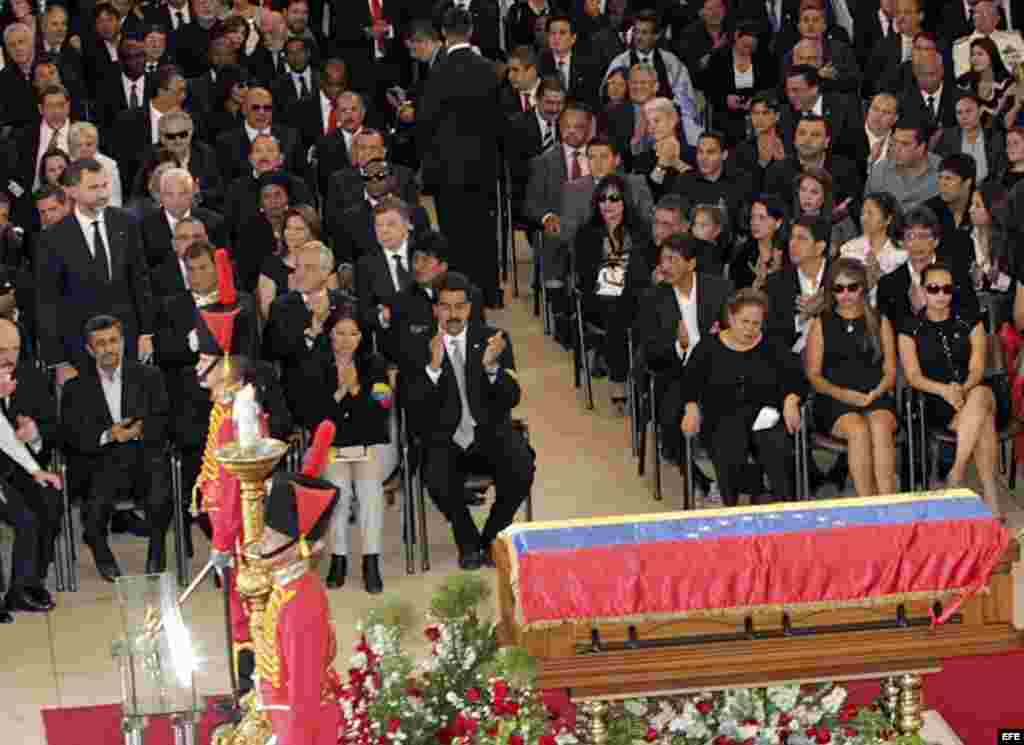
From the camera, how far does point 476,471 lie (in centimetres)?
1378

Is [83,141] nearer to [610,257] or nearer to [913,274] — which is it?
[610,257]

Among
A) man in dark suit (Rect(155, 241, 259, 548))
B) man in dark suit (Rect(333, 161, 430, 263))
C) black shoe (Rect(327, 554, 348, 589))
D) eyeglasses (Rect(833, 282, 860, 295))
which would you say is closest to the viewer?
black shoe (Rect(327, 554, 348, 589))

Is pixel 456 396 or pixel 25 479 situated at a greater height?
pixel 456 396

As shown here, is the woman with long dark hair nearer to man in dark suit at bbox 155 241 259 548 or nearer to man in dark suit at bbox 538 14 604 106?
man in dark suit at bbox 155 241 259 548

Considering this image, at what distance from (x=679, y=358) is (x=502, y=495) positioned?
1347 mm

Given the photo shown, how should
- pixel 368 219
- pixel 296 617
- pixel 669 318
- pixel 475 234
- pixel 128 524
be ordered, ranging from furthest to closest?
pixel 475 234, pixel 368 219, pixel 669 318, pixel 128 524, pixel 296 617

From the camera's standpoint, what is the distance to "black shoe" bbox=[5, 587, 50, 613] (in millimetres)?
13359

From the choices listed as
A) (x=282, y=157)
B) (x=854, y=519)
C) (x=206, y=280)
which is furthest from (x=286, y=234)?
(x=854, y=519)

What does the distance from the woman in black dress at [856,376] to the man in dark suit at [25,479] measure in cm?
393

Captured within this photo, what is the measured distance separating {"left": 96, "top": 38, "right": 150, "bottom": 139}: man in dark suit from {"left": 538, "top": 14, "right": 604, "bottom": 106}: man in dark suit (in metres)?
2.71

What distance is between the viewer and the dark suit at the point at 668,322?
14383 millimetres

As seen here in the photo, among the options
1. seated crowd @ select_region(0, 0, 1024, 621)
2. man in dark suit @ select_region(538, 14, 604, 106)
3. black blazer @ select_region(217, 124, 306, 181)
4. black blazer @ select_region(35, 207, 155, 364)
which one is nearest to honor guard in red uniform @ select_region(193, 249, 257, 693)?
seated crowd @ select_region(0, 0, 1024, 621)

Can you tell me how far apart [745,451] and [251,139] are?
4.59m

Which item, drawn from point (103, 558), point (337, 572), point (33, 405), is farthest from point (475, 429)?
point (33, 405)
